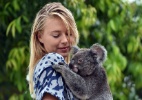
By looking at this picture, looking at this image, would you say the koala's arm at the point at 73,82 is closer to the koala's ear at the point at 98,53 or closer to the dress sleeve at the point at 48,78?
the dress sleeve at the point at 48,78

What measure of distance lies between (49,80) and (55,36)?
28cm

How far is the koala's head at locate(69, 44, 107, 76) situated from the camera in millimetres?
3156

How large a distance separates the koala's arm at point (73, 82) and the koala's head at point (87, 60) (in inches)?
3.3

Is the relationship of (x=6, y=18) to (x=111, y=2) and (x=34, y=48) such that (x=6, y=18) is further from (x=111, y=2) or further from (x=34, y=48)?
(x=34, y=48)

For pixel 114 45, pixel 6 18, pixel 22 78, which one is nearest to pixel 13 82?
pixel 22 78

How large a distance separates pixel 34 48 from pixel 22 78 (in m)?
2.93

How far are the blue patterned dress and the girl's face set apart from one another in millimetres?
99

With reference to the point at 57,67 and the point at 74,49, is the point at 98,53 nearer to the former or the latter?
the point at 74,49

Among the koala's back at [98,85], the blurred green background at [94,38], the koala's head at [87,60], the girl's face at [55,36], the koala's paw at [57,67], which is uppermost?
the girl's face at [55,36]

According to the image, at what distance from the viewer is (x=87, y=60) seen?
10.5ft

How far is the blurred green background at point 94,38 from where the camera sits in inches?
231

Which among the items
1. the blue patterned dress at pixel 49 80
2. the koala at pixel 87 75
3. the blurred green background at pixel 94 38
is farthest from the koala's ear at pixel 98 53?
the blurred green background at pixel 94 38

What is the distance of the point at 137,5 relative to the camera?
22.2 ft

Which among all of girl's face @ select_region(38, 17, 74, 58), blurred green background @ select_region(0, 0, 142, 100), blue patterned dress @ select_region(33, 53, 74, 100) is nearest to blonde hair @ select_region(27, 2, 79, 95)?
girl's face @ select_region(38, 17, 74, 58)
